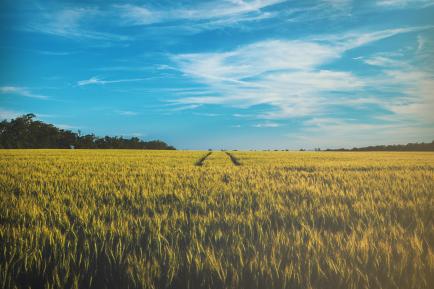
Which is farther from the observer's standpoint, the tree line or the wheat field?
the tree line

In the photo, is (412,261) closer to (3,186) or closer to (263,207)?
(263,207)

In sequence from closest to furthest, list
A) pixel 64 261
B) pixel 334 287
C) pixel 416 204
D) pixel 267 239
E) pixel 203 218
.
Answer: pixel 334 287, pixel 64 261, pixel 267 239, pixel 203 218, pixel 416 204

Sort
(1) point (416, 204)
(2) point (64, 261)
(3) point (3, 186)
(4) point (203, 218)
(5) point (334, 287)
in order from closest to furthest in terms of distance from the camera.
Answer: (5) point (334, 287), (2) point (64, 261), (4) point (203, 218), (1) point (416, 204), (3) point (3, 186)

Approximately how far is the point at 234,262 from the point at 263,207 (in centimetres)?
186

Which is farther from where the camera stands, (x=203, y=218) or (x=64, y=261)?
(x=203, y=218)

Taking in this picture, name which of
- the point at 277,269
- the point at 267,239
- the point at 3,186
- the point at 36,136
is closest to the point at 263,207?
the point at 267,239

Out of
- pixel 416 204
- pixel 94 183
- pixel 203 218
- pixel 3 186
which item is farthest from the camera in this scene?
pixel 94 183

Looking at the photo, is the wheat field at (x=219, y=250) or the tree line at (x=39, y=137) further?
the tree line at (x=39, y=137)

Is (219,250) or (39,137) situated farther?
(39,137)

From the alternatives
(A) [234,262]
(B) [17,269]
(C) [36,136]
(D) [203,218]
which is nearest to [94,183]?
(D) [203,218]

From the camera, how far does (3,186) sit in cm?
627

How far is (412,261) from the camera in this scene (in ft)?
8.20

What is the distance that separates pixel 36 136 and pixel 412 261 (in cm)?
5595

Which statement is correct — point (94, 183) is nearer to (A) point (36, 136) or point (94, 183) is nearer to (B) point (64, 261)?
(B) point (64, 261)
